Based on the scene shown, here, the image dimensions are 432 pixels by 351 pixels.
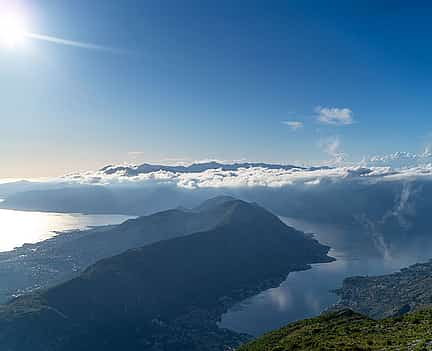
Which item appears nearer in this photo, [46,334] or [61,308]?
[46,334]

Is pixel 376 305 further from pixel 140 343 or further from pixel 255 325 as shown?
pixel 140 343

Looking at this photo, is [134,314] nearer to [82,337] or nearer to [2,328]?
[82,337]

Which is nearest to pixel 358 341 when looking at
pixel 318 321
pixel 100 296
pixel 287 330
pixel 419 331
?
pixel 419 331

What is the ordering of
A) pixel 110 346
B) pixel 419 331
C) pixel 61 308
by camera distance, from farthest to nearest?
pixel 61 308 < pixel 110 346 < pixel 419 331

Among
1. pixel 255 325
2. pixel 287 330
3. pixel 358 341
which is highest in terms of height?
pixel 358 341

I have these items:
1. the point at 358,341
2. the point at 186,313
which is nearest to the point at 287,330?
the point at 358,341

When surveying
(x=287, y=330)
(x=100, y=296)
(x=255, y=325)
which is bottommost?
(x=255, y=325)

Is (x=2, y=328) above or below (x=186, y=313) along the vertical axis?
above

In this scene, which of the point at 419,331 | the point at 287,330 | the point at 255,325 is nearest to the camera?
the point at 419,331

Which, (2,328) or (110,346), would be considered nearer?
(2,328)
